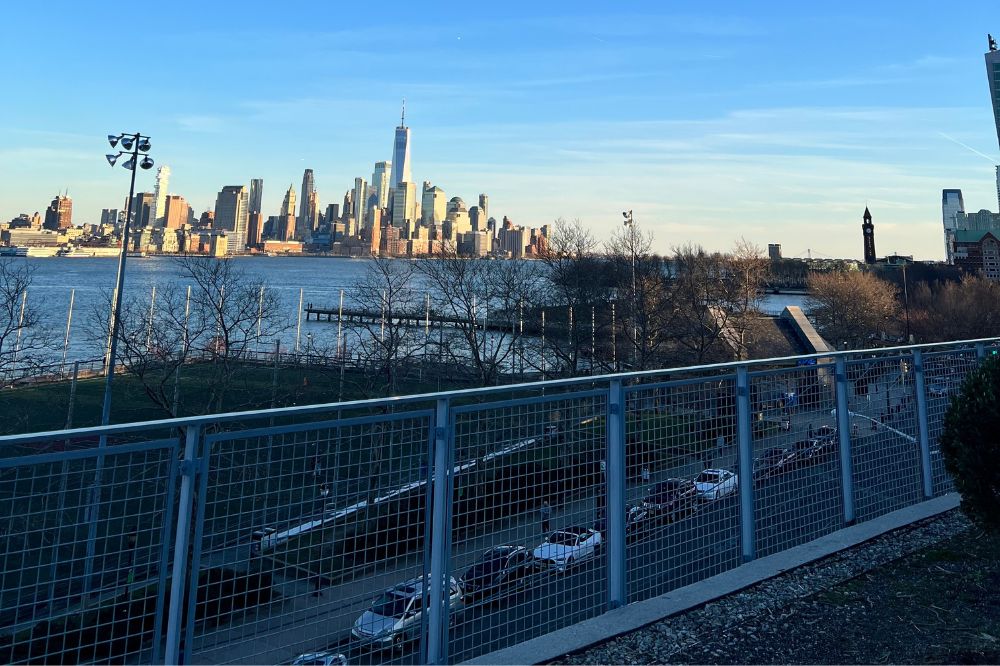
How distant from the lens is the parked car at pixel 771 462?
4.24m

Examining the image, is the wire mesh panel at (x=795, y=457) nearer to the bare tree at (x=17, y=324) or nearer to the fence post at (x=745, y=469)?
the fence post at (x=745, y=469)

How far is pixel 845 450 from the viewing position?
4773mm

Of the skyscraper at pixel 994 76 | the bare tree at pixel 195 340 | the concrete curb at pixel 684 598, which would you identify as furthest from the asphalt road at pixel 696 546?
the skyscraper at pixel 994 76

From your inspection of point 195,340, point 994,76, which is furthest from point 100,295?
point 994,76

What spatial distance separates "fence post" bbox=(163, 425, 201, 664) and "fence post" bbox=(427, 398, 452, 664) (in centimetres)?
105

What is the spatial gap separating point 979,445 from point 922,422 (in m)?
1.83

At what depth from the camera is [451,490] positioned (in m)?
2.96

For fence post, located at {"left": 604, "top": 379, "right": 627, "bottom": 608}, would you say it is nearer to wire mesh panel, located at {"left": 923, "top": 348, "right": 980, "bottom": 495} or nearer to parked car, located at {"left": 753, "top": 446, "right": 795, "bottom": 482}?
parked car, located at {"left": 753, "top": 446, "right": 795, "bottom": 482}

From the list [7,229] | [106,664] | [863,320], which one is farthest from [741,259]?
[7,229]

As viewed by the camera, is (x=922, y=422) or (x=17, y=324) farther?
(x=17, y=324)

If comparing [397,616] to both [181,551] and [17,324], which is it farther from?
[17,324]

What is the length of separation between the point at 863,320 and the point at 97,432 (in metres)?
58.0

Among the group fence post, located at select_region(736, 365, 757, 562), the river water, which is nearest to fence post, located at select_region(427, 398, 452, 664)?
fence post, located at select_region(736, 365, 757, 562)

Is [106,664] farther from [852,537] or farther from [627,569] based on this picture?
[852,537]
